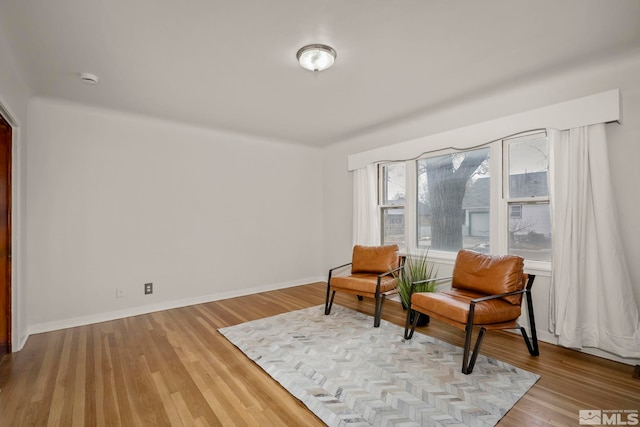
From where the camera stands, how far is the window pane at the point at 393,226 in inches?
170

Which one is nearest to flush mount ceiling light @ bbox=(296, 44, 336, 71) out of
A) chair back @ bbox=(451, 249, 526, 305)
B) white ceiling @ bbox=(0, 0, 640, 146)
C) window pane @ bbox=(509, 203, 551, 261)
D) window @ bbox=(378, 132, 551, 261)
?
white ceiling @ bbox=(0, 0, 640, 146)

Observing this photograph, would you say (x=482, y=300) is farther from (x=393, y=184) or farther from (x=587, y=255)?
(x=393, y=184)

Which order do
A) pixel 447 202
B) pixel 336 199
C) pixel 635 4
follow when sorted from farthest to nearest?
1. pixel 336 199
2. pixel 447 202
3. pixel 635 4

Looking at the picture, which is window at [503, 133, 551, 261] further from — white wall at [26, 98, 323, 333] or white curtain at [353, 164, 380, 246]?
white wall at [26, 98, 323, 333]

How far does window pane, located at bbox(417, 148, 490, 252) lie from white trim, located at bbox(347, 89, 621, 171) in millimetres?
217

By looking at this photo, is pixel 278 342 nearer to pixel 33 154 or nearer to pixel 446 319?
pixel 446 319

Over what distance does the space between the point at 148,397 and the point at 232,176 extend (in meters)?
3.07

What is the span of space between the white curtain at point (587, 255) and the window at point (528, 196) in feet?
0.65

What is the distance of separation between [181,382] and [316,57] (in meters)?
2.61

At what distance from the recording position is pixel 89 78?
8.77ft

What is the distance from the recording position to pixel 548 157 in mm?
2797

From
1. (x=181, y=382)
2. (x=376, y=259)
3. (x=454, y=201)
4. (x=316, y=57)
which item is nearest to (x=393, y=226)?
(x=376, y=259)

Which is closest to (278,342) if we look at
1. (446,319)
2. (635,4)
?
(446,319)

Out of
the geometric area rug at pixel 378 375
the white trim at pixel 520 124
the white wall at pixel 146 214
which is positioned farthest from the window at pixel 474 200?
the white wall at pixel 146 214
